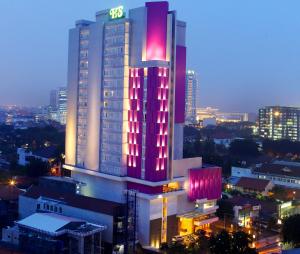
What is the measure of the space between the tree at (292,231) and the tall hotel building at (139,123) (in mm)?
2430

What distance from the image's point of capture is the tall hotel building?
12938 millimetres

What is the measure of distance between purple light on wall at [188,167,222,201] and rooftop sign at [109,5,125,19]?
201 inches

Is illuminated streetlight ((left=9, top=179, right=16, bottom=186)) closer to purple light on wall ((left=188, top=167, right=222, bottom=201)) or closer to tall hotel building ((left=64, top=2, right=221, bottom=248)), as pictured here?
tall hotel building ((left=64, top=2, right=221, bottom=248))

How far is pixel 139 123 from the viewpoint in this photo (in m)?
13.2

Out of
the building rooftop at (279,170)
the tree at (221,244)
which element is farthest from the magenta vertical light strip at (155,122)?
the building rooftop at (279,170)

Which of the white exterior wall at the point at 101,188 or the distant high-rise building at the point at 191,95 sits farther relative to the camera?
the distant high-rise building at the point at 191,95

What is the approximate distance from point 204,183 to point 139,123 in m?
3.08

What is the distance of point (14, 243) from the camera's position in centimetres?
1226

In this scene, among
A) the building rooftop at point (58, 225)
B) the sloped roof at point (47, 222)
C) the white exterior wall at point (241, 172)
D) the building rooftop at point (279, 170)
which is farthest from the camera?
the white exterior wall at point (241, 172)

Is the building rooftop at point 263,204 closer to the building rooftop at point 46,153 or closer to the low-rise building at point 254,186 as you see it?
the low-rise building at point 254,186

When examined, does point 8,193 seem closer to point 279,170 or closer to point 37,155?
point 37,155

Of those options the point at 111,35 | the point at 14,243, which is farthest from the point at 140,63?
the point at 14,243

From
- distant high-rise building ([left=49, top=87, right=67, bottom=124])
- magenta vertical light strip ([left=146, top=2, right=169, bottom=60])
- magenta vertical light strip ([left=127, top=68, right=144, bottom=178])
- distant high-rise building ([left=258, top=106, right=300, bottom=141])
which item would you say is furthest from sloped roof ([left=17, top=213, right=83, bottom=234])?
distant high-rise building ([left=49, top=87, right=67, bottom=124])

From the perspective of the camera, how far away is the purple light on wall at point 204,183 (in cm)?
1422
